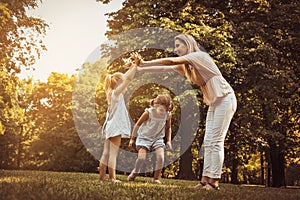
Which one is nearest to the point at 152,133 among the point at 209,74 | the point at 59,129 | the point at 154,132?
the point at 154,132

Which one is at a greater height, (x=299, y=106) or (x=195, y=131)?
(x=299, y=106)

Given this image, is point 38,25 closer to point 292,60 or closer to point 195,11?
point 195,11

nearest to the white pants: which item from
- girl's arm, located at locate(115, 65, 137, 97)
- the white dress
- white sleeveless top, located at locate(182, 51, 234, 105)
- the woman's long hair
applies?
white sleeveless top, located at locate(182, 51, 234, 105)

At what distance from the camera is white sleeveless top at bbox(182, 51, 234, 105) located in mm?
5176

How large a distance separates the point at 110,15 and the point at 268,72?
317 inches

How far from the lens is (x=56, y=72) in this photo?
36656mm

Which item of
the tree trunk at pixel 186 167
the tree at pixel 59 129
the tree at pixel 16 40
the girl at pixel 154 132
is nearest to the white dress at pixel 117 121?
the girl at pixel 154 132

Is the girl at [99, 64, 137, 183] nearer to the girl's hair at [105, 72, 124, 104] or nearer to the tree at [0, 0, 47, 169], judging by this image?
the girl's hair at [105, 72, 124, 104]

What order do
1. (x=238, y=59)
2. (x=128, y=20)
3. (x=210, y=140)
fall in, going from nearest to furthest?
(x=210, y=140)
(x=238, y=59)
(x=128, y=20)

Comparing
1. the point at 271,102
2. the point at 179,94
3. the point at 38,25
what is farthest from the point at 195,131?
the point at 38,25

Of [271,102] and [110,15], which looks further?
[110,15]

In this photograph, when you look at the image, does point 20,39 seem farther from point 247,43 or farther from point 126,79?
point 126,79

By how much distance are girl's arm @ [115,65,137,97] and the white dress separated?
6.2 inches

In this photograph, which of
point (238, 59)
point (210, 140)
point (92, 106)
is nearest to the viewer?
point (210, 140)
